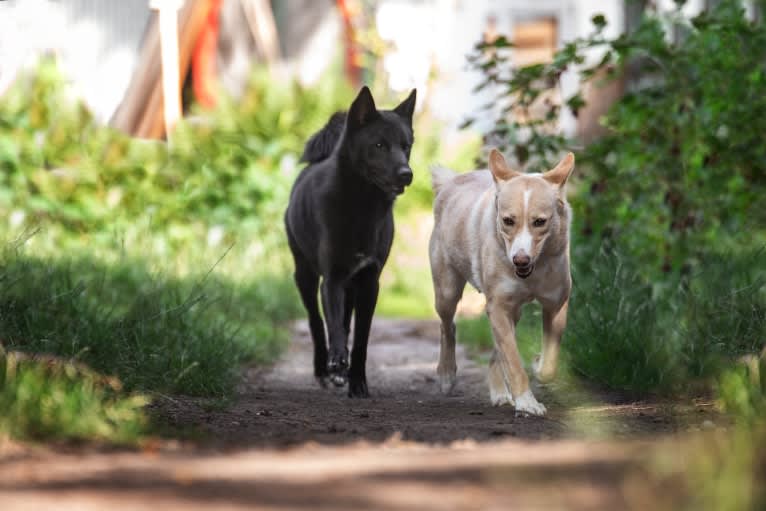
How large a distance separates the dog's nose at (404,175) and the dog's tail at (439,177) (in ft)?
1.31

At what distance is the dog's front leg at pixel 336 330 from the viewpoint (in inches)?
254

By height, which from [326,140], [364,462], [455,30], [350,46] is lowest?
[364,462]

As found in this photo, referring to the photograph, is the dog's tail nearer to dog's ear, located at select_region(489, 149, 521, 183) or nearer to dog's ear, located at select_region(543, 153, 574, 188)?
dog's ear, located at select_region(489, 149, 521, 183)

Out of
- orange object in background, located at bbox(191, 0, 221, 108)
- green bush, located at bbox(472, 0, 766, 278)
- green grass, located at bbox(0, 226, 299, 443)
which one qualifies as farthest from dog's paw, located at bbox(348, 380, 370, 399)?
orange object in background, located at bbox(191, 0, 221, 108)

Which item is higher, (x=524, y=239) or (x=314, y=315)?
(x=524, y=239)

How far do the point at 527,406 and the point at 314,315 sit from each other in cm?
223

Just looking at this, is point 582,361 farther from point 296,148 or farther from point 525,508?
point 296,148

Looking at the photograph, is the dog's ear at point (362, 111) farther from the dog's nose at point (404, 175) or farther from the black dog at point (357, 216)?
the dog's nose at point (404, 175)

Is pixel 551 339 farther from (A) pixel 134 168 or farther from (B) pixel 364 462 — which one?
(A) pixel 134 168

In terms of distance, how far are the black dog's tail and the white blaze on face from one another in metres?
2.04

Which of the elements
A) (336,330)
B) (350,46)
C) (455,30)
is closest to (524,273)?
(336,330)

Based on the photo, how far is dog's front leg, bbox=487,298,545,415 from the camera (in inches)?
208

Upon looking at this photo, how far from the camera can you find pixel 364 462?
3.18 metres

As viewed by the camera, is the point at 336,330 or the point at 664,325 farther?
the point at 336,330
